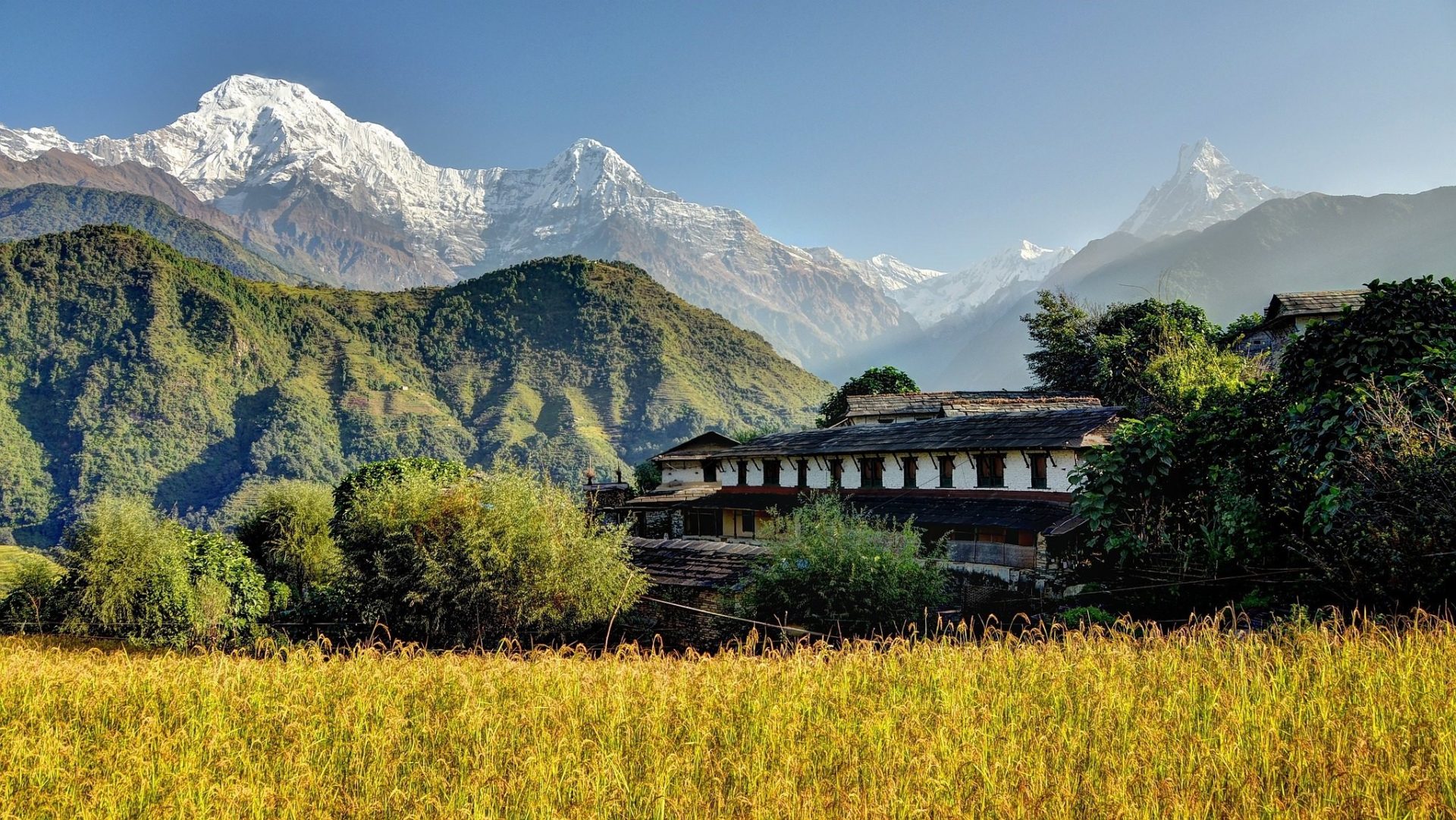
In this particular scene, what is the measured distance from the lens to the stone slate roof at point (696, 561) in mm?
24875

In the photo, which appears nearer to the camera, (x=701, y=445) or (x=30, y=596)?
(x=30, y=596)

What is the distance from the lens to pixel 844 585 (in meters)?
18.8

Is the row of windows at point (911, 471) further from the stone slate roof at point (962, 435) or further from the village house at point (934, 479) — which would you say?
the stone slate roof at point (962, 435)

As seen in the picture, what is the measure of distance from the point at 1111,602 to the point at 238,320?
211 meters

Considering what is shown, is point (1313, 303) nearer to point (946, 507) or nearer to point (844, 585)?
point (946, 507)

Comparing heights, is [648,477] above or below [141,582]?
above

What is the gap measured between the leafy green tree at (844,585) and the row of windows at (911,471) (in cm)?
1483

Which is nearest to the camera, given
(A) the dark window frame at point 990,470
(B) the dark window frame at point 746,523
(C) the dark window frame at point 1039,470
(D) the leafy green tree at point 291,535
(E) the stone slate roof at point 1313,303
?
(C) the dark window frame at point 1039,470

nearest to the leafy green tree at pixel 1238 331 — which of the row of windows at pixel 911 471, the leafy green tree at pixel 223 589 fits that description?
the row of windows at pixel 911 471

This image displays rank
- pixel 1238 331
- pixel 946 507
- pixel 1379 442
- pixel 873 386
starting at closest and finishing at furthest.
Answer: pixel 1379 442 → pixel 946 507 → pixel 1238 331 → pixel 873 386

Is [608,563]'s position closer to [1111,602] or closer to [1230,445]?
[1111,602]

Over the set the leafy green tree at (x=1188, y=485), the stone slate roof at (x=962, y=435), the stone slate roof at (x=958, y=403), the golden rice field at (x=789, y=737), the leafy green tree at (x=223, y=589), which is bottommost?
the leafy green tree at (x=223, y=589)

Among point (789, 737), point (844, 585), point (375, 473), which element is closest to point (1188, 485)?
point (844, 585)

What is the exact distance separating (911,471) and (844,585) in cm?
1999
